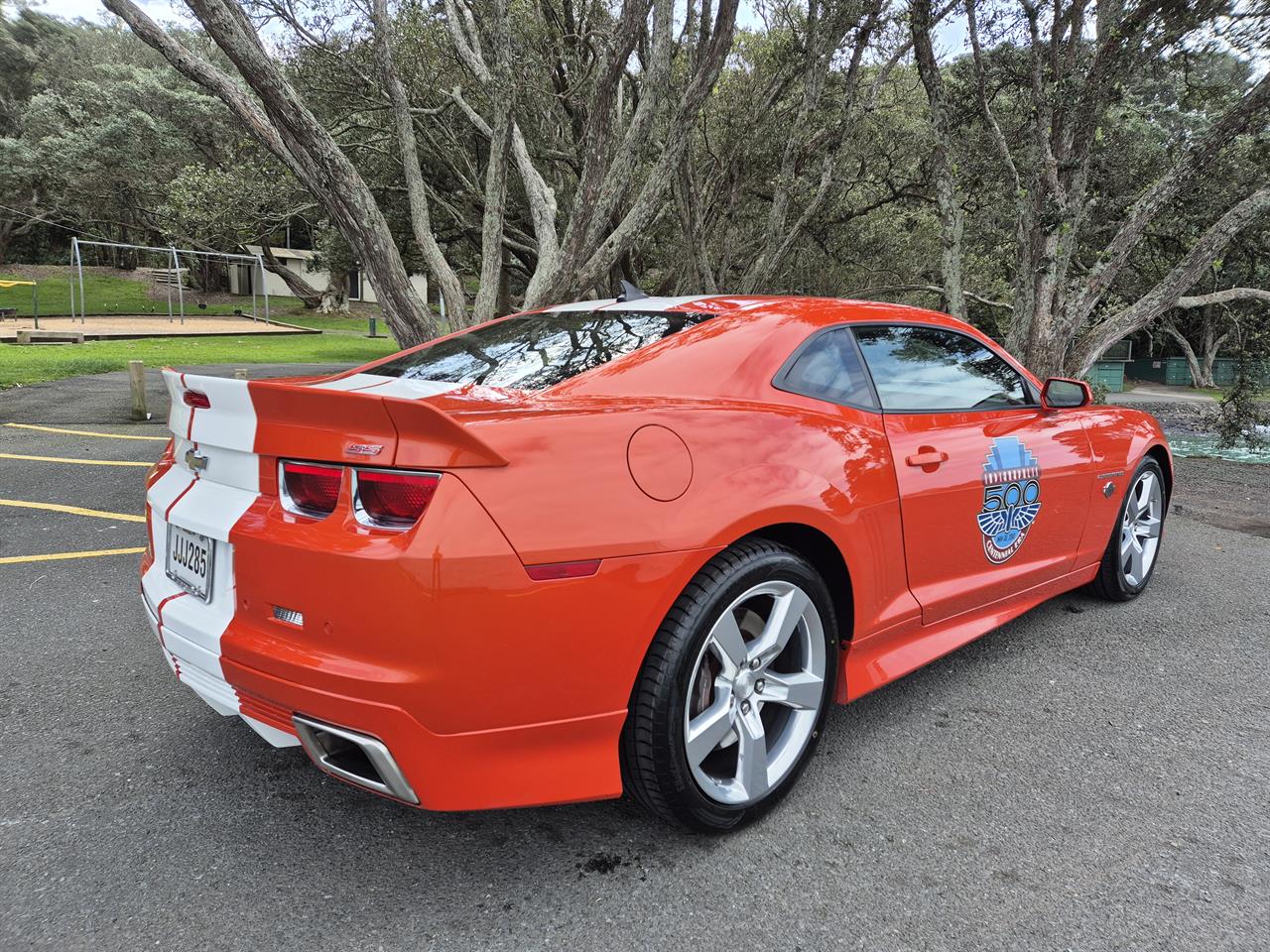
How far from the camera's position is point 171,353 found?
18.2 metres

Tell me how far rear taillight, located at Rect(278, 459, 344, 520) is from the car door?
5.75 feet

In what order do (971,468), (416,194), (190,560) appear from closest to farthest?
(190,560)
(971,468)
(416,194)

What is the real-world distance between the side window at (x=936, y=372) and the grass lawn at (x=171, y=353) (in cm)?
1223

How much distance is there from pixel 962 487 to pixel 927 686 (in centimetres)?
85

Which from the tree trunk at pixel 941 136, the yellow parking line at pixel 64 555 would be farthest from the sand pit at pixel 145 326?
the tree trunk at pixel 941 136

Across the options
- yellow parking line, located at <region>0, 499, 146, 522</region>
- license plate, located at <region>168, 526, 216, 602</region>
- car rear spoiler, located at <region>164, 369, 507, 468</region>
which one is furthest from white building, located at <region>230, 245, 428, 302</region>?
car rear spoiler, located at <region>164, 369, 507, 468</region>

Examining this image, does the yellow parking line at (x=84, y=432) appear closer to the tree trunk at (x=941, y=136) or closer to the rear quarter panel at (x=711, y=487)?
the rear quarter panel at (x=711, y=487)

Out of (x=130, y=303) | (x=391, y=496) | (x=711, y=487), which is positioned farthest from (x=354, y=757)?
(x=130, y=303)

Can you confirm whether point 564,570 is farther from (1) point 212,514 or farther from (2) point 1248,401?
(2) point 1248,401

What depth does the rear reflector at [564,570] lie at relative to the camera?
5.95 ft

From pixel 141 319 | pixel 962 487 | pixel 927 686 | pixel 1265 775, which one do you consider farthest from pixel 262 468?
pixel 141 319

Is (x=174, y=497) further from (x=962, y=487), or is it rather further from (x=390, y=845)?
(x=962, y=487)

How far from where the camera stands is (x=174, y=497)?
226 centimetres

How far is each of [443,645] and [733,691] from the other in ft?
2.82
